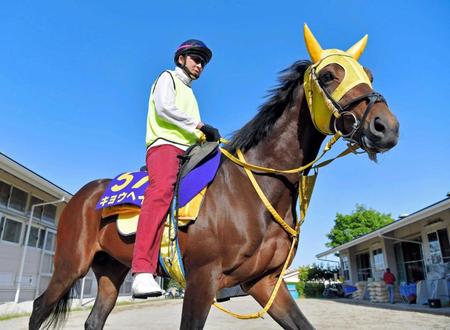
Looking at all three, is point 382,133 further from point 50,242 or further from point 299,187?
point 50,242

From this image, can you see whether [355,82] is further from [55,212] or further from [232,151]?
[55,212]

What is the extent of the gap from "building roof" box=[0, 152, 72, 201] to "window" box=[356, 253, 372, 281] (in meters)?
19.8

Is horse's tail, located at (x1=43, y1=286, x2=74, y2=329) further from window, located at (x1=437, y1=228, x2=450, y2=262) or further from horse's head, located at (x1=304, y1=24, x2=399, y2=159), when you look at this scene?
window, located at (x1=437, y1=228, x2=450, y2=262)

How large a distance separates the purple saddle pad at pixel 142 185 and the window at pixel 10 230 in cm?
905

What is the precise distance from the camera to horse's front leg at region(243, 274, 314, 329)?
9.20ft

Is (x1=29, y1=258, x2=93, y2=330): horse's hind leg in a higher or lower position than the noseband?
lower

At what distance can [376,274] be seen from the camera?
21.5m

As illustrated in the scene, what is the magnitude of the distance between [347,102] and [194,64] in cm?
147

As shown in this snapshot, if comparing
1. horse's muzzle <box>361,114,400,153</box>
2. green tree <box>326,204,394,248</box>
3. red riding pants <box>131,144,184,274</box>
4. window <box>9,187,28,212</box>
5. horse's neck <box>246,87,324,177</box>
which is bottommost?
red riding pants <box>131,144,184,274</box>

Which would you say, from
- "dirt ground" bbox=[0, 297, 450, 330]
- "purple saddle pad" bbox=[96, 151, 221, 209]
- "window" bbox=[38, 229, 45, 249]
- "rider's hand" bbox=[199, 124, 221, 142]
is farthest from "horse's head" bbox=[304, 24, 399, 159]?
"window" bbox=[38, 229, 45, 249]

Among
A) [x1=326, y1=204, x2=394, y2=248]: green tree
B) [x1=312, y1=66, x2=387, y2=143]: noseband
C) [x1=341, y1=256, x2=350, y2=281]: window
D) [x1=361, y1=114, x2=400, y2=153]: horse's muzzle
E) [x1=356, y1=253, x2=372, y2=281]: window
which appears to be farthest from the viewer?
[x1=326, y1=204, x2=394, y2=248]: green tree

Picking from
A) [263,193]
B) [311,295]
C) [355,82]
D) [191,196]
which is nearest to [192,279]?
[191,196]

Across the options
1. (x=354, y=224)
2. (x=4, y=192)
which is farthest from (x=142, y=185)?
(x=354, y=224)

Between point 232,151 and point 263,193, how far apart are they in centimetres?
55
